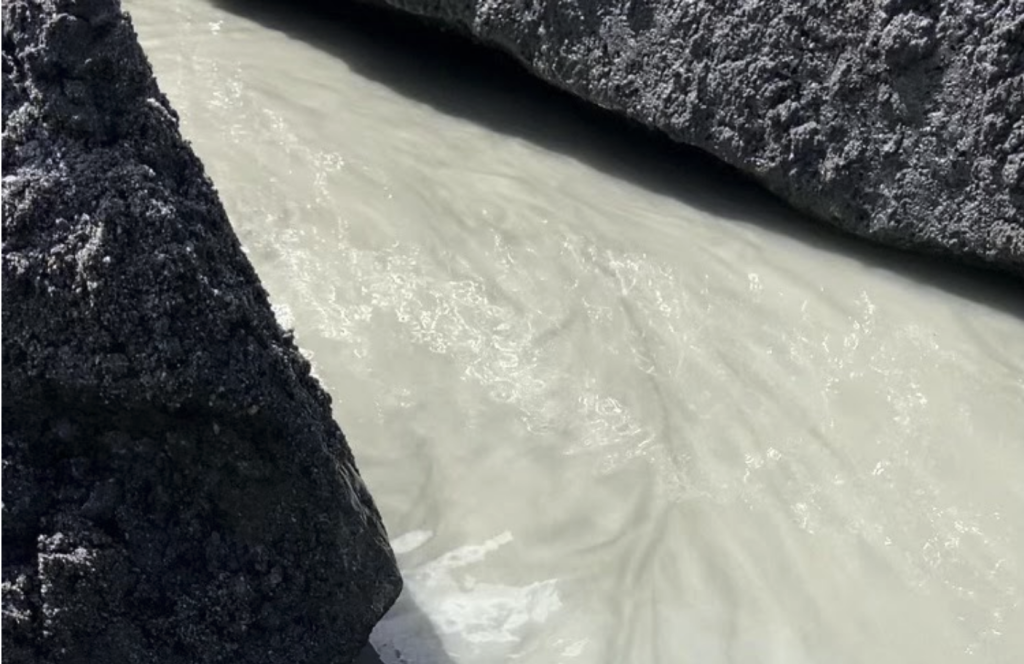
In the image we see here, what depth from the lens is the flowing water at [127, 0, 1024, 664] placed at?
8.33 feet

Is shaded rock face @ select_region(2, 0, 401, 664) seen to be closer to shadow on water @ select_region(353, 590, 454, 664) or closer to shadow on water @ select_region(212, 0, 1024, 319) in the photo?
shadow on water @ select_region(353, 590, 454, 664)

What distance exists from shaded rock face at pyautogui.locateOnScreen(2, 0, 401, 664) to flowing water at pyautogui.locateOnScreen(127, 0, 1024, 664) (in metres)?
0.50

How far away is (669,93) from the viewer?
3.86 m

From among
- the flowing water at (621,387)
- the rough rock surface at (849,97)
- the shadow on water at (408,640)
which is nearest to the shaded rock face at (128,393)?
the shadow on water at (408,640)

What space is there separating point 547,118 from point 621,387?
1.50 m

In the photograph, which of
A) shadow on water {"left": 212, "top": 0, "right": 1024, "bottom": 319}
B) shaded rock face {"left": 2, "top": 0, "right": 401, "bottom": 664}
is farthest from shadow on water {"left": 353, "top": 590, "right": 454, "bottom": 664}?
shadow on water {"left": 212, "top": 0, "right": 1024, "bottom": 319}

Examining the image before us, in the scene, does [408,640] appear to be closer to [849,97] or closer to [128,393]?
[128,393]

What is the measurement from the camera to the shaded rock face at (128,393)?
1882mm

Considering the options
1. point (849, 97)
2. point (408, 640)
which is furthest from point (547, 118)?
point (408, 640)

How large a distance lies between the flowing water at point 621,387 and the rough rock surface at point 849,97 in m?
0.15

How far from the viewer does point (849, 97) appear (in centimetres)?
362

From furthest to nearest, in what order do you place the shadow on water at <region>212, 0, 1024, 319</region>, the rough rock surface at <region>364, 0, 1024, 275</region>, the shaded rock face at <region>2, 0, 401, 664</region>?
the shadow on water at <region>212, 0, 1024, 319</region>
the rough rock surface at <region>364, 0, 1024, 275</region>
the shaded rock face at <region>2, 0, 401, 664</region>

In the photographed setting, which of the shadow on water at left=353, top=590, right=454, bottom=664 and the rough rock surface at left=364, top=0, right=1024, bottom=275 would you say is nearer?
the shadow on water at left=353, top=590, right=454, bottom=664

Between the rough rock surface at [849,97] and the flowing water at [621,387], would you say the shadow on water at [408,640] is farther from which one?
the rough rock surface at [849,97]
